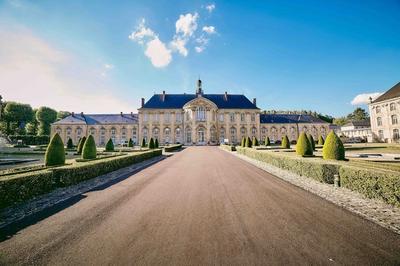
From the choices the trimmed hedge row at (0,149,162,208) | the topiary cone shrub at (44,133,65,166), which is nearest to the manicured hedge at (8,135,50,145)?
the topiary cone shrub at (44,133,65,166)

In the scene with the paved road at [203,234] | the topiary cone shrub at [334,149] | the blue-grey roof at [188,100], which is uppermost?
the blue-grey roof at [188,100]

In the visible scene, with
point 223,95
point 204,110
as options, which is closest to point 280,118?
point 223,95

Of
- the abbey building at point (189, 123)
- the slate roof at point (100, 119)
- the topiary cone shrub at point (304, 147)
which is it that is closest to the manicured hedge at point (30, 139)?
the abbey building at point (189, 123)

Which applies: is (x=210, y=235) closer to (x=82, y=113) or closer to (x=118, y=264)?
(x=118, y=264)

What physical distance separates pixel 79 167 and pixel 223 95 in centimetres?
5143

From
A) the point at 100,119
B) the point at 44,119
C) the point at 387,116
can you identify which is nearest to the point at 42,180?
the point at 387,116

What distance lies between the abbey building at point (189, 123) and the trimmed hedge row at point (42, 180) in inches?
1582

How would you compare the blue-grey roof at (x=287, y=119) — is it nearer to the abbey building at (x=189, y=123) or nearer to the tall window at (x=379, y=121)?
the abbey building at (x=189, y=123)

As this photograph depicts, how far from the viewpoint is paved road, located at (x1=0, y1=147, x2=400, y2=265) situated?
2.87 m

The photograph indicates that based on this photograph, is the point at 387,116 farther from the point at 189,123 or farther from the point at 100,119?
the point at 100,119

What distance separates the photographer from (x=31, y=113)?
2229 inches

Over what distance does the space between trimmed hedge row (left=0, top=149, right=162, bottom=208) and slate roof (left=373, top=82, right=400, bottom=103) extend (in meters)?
46.4

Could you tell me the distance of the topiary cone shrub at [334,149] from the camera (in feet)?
33.6

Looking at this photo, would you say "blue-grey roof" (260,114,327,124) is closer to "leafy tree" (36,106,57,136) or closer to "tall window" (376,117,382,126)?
"tall window" (376,117,382,126)
